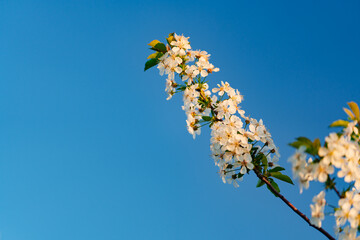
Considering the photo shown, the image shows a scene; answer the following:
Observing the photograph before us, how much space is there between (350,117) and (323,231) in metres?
0.96

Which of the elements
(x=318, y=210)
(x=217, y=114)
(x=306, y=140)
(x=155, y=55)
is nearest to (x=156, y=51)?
(x=155, y=55)

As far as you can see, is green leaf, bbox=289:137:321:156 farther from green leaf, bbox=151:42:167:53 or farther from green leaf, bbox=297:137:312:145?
green leaf, bbox=151:42:167:53

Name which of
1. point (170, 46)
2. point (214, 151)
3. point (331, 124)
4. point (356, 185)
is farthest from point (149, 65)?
point (356, 185)

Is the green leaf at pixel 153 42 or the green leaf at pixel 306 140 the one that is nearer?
the green leaf at pixel 306 140

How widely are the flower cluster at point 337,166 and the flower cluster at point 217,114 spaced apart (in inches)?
37.8

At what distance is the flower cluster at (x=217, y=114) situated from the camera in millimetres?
3561

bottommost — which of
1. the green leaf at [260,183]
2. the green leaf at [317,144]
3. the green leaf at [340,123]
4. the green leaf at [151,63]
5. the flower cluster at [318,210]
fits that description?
the flower cluster at [318,210]

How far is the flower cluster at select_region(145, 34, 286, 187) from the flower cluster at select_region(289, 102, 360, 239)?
3.15 feet

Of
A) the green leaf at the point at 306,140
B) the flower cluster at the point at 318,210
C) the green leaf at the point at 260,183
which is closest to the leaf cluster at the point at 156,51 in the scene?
the green leaf at the point at 260,183

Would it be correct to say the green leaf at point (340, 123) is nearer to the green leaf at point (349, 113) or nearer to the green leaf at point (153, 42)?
the green leaf at point (349, 113)

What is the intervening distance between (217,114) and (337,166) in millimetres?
1594

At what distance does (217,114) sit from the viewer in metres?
3.79

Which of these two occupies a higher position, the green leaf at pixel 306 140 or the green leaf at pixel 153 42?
the green leaf at pixel 153 42

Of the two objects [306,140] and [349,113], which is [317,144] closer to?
[306,140]
